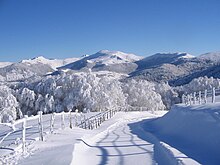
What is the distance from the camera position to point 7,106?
2793 inches

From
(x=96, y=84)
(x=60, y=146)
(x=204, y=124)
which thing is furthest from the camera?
(x=96, y=84)

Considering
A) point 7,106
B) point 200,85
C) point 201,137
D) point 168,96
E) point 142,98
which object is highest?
point 200,85

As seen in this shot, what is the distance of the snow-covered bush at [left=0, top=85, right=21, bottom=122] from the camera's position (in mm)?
66562

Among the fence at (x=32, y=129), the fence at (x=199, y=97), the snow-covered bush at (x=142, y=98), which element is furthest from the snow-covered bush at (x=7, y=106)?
the fence at (x=199, y=97)

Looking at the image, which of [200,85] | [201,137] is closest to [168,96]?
[200,85]

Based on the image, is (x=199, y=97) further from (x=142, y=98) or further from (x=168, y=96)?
(x=168, y=96)

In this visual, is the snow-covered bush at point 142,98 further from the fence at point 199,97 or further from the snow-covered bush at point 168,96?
the fence at point 199,97

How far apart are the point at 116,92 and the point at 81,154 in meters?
76.2

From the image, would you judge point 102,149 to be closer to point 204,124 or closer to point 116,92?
point 204,124

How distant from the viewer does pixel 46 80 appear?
81188 millimetres

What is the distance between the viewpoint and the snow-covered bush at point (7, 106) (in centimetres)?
6656

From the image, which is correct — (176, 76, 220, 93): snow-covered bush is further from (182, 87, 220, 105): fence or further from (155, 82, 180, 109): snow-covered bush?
(182, 87, 220, 105): fence

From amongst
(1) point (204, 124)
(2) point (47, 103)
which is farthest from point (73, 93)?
(1) point (204, 124)

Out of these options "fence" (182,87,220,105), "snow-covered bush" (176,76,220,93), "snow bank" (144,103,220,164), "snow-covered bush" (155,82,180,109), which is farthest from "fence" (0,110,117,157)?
"snow-covered bush" (176,76,220,93)
